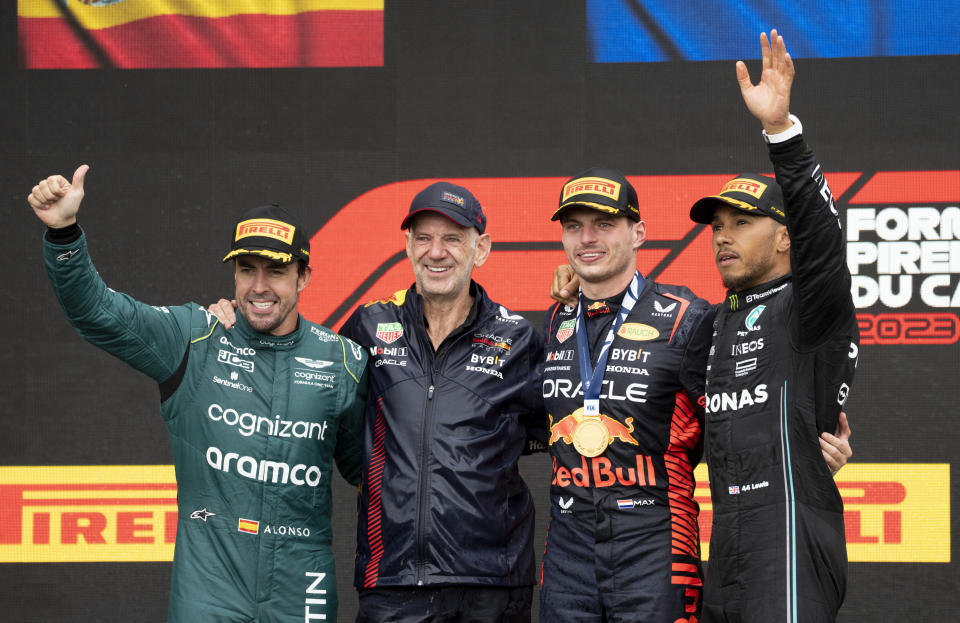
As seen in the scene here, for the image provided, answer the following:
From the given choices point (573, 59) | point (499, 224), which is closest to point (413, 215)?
point (499, 224)

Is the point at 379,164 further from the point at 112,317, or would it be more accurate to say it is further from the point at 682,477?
the point at 682,477

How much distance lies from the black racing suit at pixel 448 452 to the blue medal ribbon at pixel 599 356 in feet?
0.69

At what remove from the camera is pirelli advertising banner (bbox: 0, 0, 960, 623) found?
3338mm

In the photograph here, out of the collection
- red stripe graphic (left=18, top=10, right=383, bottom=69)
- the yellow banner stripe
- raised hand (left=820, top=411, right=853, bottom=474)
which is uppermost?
the yellow banner stripe

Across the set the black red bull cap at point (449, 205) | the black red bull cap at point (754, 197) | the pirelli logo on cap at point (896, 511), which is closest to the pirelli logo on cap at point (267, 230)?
the black red bull cap at point (449, 205)

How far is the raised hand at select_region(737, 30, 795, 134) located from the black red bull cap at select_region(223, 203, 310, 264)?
1140 mm

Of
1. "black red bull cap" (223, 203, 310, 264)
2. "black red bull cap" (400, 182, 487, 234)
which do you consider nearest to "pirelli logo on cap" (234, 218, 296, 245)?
"black red bull cap" (223, 203, 310, 264)

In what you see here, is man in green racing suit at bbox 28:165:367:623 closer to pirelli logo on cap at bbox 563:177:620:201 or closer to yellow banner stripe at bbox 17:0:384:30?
pirelli logo on cap at bbox 563:177:620:201

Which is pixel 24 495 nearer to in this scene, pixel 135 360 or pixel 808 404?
pixel 135 360

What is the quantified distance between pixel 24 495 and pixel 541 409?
218cm

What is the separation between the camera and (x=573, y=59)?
11.3 feet

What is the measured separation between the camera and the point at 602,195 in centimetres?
231

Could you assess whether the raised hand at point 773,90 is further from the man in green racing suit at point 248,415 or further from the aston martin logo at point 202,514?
the aston martin logo at point 202,514

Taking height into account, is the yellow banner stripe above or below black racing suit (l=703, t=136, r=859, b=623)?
above
